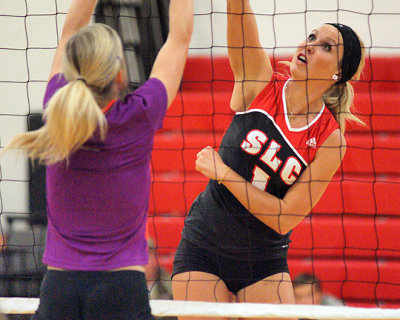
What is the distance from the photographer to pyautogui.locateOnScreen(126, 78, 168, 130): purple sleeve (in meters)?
1.64

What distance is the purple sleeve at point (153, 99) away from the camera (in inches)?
64.6

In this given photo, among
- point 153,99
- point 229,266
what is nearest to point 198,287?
point 229,266

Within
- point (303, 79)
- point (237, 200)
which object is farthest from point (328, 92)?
point (237, 200)

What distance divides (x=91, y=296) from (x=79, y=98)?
20.0 inches

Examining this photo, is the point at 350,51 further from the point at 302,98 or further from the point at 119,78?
the point at 119,78

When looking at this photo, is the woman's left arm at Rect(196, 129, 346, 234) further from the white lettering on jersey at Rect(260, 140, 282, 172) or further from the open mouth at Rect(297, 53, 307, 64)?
the open mouth at Rect(297, 53, 307, 64)

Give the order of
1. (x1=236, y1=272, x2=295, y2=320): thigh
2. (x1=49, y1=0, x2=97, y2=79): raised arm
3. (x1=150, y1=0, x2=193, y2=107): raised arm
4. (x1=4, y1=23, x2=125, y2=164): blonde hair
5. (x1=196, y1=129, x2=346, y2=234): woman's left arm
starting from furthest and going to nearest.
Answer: (x1=236, y1=272, x2=295, y2=320): thigh, (x1=196, y1=129, x2=346, y2=234): woman's left arm, (x1=49, y1=0, x2=97, y2=79): raised arm, (x1=150, y1=0, x2=193, y2=107): raised arm, (x1=4, y1=23, x2=125, y2=164): blonde hair

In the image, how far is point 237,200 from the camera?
235 centimetres

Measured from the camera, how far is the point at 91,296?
Result: 5.29 ft

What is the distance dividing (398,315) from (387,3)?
268 cm

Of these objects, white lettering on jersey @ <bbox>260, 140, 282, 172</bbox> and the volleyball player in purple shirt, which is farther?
white lettering on jersey @ <bbox>260, 140, 282, 172</bbox>

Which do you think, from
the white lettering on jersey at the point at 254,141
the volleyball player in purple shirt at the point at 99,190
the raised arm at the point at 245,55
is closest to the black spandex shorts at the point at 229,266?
the white lettering on jersey at the point at 254,141

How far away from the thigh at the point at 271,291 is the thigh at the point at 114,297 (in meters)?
0.77

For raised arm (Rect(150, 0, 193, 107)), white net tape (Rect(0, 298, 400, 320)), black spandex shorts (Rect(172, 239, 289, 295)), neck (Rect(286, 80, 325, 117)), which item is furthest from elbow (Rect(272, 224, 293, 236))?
raised arm (Rect(150, 0, 193, 107))
